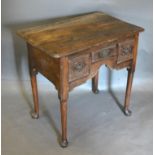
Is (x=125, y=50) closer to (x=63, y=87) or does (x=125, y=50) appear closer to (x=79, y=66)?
(x=79, y=66)

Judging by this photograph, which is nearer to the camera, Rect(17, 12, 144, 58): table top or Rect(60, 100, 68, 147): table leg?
Rect(17, 12, 144, 58): table top

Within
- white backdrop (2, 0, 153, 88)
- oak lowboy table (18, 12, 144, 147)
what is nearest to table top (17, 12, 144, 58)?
oak lowboy table (18, 12, 144, 147)

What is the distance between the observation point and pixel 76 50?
1508 millimetres

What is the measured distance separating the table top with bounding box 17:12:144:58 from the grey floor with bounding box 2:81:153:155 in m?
0.62

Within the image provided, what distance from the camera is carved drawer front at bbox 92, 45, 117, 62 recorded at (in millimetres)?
1629

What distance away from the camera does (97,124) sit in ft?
6.52

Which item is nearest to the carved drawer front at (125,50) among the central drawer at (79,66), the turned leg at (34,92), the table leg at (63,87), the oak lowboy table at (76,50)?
the oak lowboy table at (76,50)

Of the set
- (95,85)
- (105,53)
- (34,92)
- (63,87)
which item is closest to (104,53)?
(105,53)

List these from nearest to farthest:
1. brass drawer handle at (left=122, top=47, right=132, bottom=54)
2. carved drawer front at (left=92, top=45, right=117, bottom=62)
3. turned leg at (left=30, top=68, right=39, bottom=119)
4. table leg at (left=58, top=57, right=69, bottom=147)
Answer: table leg at (left=58, top=57, right=69, bottom=147) → carved drawer front at (left=92, top=45, right=117, bottom=62) → brass drawer handle at (left=122, top=47, right=132, bottom=54) → turned leg at (left=30, top=68, right=39, bottom=119)

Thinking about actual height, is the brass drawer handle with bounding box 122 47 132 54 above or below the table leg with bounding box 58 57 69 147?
above

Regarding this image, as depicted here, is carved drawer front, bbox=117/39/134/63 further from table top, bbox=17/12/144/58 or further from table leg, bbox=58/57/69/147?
table leg, bbox=58/57/69/147

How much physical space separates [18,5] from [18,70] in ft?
1.68

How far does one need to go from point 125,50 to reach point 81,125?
23.0 inches

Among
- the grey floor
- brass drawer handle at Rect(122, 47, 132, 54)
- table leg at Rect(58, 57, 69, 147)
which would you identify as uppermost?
brass drawer handle at Rect(122, 47, 132, 54)
